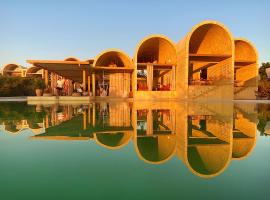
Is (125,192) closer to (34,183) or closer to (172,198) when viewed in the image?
(172,198)

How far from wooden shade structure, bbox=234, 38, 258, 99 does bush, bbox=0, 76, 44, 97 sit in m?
23.8

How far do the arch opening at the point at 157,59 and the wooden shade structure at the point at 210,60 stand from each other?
0.88 meters

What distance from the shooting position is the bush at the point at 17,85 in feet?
87.0

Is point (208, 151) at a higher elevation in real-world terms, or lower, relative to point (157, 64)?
lower

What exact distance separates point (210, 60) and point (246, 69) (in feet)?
16.3

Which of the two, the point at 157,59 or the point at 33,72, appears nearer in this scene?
the point at 157,59

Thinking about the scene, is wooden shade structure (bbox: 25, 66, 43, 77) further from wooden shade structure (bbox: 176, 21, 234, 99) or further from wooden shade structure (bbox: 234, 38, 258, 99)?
wooden shade structure (bbox: 234, 38, 258, 99)

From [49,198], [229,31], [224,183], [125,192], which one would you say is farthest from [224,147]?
[229,31]

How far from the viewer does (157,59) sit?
24.6 meters

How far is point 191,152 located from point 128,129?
226 centimetres

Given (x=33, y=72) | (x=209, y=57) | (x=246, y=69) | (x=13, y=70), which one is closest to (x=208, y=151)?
(x=209, y=57)

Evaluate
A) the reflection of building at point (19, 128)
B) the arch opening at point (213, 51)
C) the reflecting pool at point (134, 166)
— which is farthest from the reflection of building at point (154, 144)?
the arch opening at point (213, 51)

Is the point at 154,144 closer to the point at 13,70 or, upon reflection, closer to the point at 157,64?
the point at 157,64

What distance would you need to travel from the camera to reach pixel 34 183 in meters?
2.12
